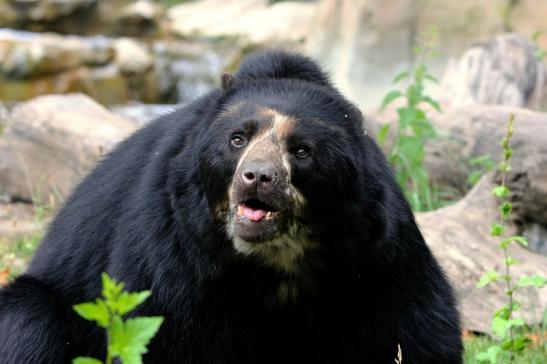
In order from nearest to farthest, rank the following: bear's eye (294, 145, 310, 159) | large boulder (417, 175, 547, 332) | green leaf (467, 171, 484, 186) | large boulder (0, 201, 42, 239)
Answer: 1. bear's eye (294, 145, 310, 159)
2. large boulder (417, 175, 547, 332)
3. green leaf (467, 171, 484, 186)
4. large boulder (0, 201, 42, 239)

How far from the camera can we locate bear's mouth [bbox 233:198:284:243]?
3492mm

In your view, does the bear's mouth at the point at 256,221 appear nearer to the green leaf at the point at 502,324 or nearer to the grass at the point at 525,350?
the green leaf at the point at 502,324

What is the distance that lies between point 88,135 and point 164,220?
13.7 ft

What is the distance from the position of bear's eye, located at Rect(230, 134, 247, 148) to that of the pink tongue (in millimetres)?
271

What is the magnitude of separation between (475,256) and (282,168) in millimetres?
2796

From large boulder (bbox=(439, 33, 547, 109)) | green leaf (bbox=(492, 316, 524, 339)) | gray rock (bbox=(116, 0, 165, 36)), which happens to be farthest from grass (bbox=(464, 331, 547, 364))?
gray rock (bbox=(116, 0, 165, 36))

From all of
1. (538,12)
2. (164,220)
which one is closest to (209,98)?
(164,220)

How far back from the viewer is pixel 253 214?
3514mm

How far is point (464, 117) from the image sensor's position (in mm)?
7621

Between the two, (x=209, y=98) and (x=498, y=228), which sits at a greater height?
(x=209, y=98)

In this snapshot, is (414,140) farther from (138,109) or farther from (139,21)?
(139,21)

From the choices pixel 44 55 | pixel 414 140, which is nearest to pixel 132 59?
pixel 44 55

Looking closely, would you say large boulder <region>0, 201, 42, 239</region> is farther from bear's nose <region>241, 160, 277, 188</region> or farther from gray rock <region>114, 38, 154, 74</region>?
gray rock <region>114, 38, 154, 74</region>

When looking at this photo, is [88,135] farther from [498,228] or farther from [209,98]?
[498,228]
